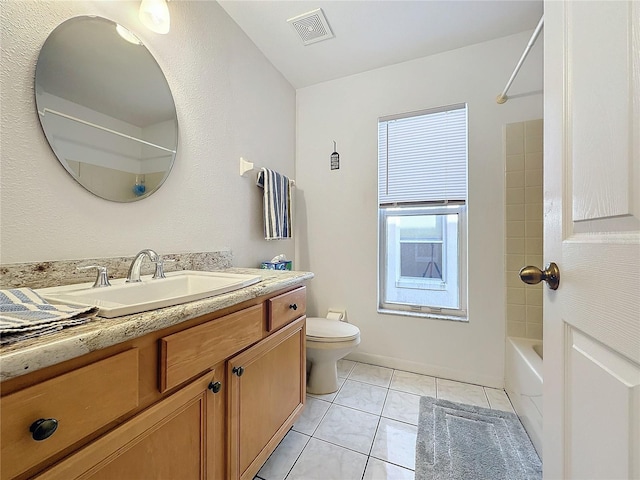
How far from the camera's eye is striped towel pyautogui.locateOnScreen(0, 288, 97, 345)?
0.43 m

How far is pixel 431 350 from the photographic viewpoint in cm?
186

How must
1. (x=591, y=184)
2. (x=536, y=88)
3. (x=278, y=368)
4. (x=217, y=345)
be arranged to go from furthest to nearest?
(x=536, y=88), (x=278, y=368), (x=217, y=345), (x=591, y=184)

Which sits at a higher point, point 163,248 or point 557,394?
point 163,248

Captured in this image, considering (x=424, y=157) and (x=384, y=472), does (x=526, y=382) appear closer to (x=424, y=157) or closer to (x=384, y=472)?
(x=384, y=472)

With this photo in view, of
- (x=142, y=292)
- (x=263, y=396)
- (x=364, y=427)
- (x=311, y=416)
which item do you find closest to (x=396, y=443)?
(x=364, y=427)

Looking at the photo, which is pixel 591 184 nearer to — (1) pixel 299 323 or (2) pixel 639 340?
(2) pixel 639 340

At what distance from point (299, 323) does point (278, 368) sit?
23 centimetres

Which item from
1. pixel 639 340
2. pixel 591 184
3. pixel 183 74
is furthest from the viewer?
pixel 183 74

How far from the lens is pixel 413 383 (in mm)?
1753

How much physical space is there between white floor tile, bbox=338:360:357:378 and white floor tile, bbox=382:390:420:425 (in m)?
0.35

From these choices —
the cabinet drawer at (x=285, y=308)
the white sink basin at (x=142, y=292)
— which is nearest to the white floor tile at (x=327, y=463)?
the cabinet drawer at (x=285, y=308)

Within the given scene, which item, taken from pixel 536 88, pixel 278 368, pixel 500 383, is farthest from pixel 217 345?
pixel 536 88

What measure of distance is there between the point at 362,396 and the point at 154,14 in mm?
2216

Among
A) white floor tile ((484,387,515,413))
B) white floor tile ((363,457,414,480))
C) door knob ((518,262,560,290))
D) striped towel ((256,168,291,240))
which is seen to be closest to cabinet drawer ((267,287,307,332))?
striped towel ((256,168,291,240))
